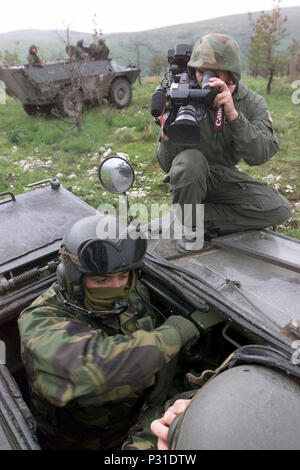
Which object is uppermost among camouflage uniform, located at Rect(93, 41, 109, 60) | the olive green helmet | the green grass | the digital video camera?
camouflage uniform, located at Rect(93, 41, 109, 60)

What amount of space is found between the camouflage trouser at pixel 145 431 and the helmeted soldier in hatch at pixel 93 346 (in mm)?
62

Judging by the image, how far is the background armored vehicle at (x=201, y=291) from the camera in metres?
1.31

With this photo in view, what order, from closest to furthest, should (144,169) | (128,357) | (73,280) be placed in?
(128,357)
(73,280)
(144,169)

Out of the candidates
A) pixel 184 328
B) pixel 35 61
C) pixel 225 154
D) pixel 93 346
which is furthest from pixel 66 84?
pixel 93 346

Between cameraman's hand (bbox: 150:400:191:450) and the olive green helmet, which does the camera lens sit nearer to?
the olive green helmet

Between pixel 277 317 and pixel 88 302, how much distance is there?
3.20ft

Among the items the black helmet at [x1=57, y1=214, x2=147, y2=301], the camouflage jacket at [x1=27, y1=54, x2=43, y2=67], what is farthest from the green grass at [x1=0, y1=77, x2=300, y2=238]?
the black helmet at [x1=57, y1=214, x2=147, y2=301]

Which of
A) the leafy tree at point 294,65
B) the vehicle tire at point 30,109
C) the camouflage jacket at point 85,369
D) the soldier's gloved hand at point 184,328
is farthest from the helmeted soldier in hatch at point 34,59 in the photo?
the leafy tree at point 294,65

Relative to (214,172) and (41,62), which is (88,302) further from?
(41,62)

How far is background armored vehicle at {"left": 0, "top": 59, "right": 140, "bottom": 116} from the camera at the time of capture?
363 inches

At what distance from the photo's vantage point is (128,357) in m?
1.48

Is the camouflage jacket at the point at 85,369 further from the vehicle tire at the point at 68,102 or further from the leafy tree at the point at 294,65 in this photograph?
the leafy tree at the point at 294,65

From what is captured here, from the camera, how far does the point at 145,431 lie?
1.59 meters
